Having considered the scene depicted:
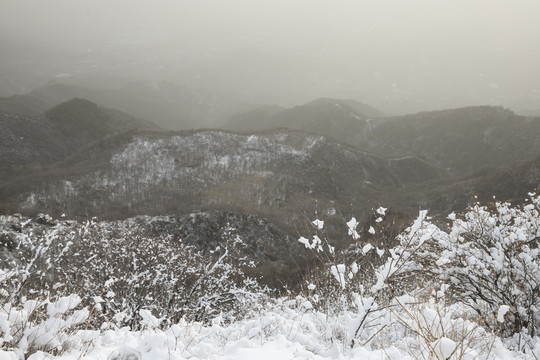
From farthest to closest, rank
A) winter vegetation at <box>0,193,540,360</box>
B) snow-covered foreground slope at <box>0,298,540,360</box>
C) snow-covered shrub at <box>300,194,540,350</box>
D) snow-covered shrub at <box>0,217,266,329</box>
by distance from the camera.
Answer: snow-covered shrub at <box>0,217,266,329</box>, snow-covered shrub at <box>300,194,540,350</box>, winter vegetation at <box>0,193,540,360</box>, snow-covered foreground slope at <box>0,298,540,360</box>

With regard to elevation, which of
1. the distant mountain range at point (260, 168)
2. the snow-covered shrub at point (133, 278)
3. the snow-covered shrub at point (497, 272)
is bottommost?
the distant mountain range at point (260, 168)

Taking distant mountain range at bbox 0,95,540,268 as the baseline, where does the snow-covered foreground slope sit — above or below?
above

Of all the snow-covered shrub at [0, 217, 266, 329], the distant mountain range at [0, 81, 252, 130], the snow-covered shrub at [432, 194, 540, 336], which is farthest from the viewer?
the distant mountain range at [0, 81, 252, 130]

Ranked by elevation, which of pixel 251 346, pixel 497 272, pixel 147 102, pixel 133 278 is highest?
pixel 251 346

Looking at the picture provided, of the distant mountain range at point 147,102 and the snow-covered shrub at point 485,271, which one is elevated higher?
the snow-covered shrub at point 485,271

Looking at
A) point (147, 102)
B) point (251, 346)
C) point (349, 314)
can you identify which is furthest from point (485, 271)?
point (147, 102)

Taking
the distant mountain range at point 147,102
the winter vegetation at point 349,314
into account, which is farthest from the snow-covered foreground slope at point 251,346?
the distant mountain range at point 147,102

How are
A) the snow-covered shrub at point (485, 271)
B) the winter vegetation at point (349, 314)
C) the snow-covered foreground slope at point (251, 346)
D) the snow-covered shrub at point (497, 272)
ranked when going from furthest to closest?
the snow-covered shrub at point (497, 272)
the snow-covered shrub at point (485, 271)
the winter vegetation at point (349, 314)
the snow-covered foreground slope at point (251, 346)

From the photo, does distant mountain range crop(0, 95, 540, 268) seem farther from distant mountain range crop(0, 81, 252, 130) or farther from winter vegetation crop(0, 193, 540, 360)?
distant mountain range crop(0, 81, 252, 130)

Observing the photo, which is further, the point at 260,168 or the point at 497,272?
the point at 260,168

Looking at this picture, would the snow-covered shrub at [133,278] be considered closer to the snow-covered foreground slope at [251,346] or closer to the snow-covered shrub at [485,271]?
the snow-covered shrub at [485,271]

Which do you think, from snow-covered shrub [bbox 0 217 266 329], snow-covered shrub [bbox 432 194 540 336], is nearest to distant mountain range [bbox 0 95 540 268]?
snow-covered shrub [bbox 0 217 266 329]

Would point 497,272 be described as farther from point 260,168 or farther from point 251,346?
point 260,168

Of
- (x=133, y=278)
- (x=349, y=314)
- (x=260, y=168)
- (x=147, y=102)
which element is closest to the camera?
(x=349, y=314)
